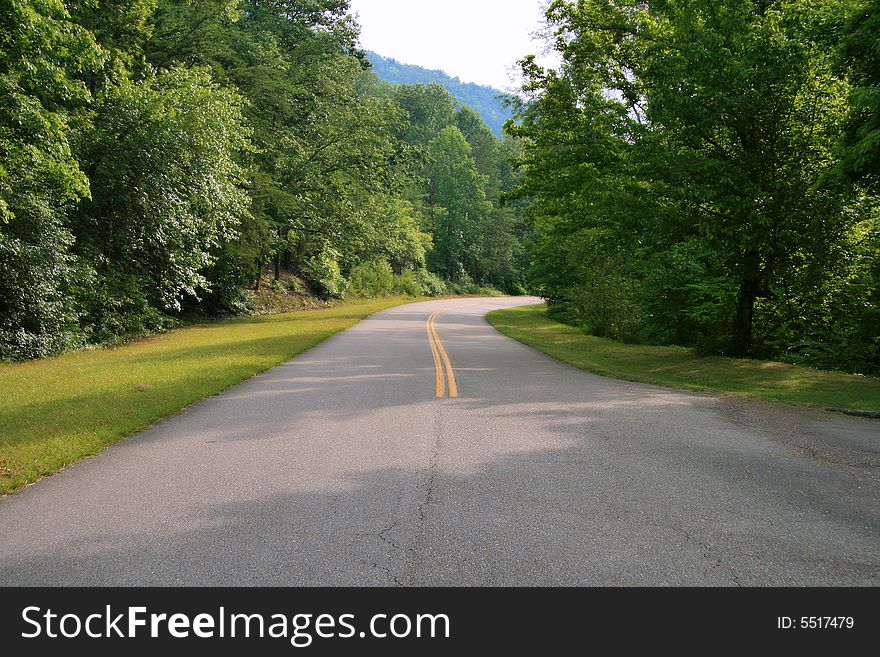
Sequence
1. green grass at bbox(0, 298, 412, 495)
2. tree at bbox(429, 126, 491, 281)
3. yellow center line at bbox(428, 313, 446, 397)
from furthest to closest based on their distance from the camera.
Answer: tree at bbox(429, 126, 491, 281) → yellow center line at bbox(428, 313, 446, 397) → green grass at bbox(0, 298, 412, 495)

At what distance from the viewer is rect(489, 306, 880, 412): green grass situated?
9.89m

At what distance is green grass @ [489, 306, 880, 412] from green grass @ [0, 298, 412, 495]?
8.07 metres

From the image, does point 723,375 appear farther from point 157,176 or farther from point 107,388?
point 157,176

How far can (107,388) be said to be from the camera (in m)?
9.86

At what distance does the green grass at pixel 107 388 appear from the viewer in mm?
6273

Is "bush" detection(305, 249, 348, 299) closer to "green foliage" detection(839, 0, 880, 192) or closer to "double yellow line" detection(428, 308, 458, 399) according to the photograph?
"double yellow line" detection(428, 308, 458, 399)

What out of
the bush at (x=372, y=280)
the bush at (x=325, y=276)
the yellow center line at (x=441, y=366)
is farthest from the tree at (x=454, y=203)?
the yellow center line at (x=441, y=366)

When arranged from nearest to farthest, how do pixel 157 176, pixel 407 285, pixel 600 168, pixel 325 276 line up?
pixel 600 168
pixel 157 176
pixel 325 276
pixel 407 285

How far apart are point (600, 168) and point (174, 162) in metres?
13.4

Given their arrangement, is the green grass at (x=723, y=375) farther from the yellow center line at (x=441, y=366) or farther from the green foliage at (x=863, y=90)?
the green foliage at (x=863, y=90)

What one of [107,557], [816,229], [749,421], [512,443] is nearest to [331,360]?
[512,443]

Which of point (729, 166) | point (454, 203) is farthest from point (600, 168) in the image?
point (454, 203)

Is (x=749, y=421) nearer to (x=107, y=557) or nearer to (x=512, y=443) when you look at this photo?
(x=512, y=443)

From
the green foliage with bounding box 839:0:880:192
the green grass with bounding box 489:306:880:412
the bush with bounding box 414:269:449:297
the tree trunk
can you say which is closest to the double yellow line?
the green grass with bounding box 489:306:880:412
